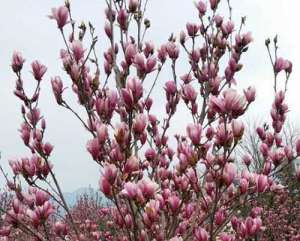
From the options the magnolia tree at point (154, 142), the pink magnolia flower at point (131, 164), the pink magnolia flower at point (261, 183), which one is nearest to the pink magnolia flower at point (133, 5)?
the magnolia tree at point (154, 142)

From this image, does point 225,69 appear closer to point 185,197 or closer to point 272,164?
point 272,164

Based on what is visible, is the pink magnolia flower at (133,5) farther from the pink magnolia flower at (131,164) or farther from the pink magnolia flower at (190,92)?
the pink magnolia flower at (131,164)

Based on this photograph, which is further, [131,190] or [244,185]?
[244,185]

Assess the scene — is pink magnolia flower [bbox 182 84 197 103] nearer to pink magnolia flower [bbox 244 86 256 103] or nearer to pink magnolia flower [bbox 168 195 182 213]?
pink magnolia flower [bbox 244 86 256 103]

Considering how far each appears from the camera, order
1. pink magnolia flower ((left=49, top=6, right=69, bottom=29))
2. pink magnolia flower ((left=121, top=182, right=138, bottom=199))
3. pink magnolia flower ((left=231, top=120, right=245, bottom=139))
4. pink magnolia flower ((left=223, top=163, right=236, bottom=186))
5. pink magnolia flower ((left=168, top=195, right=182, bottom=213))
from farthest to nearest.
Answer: pink magnolia flower ((left=49, top=6, right=69, bottom=29)) < pink magnolia flower ((left=168, top=195, right=182, bottom=213)) < pink magnolia flower ((left=223, top=163, right=236, bottom=186)) < pink magnolia flower ((left=231, top=120, right=245, bottom=139)) < pink magnolia flower ((left=121, top=182, right=138, bottom=199))

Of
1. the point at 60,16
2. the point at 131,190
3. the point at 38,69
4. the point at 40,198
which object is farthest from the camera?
the point at 38,69

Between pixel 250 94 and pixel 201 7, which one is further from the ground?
pixel 201 7

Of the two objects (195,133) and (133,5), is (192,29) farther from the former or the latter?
(195,133)

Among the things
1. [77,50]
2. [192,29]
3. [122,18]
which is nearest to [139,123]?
[77,50]

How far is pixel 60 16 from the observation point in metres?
2.58

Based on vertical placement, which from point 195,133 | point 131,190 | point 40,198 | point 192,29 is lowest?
point 131,190

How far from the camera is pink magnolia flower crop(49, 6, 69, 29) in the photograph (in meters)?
2.58

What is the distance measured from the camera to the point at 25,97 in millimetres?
2740

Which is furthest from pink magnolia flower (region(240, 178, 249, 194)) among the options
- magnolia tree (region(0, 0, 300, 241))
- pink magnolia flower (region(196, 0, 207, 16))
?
pink magnolia flower (region(196, 0, 207, 16))
